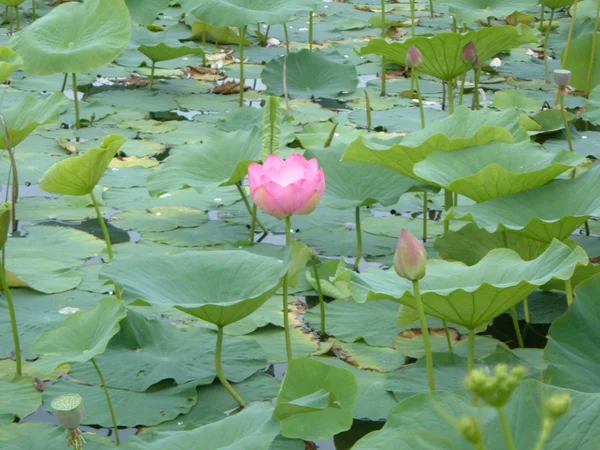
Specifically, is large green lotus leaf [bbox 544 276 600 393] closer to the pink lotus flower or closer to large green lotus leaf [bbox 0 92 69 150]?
the pink lotus flower

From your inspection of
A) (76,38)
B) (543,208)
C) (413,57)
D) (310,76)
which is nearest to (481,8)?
(310,76)

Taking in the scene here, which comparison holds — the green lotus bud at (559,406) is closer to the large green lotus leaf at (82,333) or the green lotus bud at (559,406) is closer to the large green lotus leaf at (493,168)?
the large green lotus leaf at (82,333)

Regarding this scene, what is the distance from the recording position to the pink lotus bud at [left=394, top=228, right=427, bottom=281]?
1.15 meters

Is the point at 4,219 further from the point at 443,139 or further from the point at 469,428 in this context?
the point at 469,428

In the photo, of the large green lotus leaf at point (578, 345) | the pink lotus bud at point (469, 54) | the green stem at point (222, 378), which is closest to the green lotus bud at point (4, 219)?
the green stem at point (222, 378)

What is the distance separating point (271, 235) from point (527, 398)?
1245 millimetres

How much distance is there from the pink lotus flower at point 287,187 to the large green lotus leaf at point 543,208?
33cm

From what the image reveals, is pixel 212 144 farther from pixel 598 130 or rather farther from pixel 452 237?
pixel 598 130

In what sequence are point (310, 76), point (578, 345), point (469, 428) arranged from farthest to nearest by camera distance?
point (310, 76) < point (578, 345) < point (469, 428)

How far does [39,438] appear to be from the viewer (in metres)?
1.39

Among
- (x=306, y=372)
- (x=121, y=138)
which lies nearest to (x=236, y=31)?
(x=121, y=138)

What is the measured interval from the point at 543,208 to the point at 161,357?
0.76 meters

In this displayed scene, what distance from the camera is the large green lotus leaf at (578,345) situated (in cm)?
130

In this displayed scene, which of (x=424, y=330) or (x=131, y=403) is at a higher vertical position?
(x=424, y=330)
